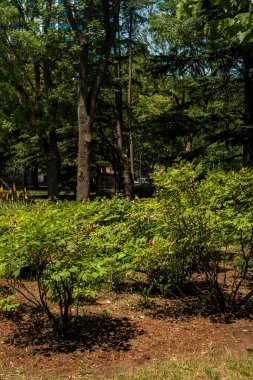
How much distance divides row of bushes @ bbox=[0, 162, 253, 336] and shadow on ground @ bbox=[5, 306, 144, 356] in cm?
18

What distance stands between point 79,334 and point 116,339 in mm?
427

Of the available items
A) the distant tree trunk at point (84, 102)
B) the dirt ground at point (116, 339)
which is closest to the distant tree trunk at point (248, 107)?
the distant tree trunk at point (84, 102)

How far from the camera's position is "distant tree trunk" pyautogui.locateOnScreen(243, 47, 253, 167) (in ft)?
39.9

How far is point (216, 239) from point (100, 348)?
1813mm

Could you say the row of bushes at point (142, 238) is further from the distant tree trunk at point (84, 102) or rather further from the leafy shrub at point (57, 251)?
the distant tree trunk at point (84, 102)

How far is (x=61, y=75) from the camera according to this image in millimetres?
18688

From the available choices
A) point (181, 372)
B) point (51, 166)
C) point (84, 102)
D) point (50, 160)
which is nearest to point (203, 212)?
point (181, 372)

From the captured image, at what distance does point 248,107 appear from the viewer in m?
13.3

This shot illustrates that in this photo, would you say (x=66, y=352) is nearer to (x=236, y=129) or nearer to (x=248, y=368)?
(x=248, y=368)

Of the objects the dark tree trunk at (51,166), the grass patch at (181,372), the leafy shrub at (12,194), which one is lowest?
the grass patch at (181,372)

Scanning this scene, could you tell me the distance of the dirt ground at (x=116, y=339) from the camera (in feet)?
13.0

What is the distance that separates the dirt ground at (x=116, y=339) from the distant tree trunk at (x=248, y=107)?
7391 millimetres

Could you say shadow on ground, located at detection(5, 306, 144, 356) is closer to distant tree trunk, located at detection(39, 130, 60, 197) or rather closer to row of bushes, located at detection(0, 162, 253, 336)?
row of bushes, located at detection(0, 162, 253, 336)

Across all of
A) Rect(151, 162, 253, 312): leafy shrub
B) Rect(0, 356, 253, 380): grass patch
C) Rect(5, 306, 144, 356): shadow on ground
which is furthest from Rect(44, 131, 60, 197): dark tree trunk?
Rect(0, 356, 253, 380): grass patch
